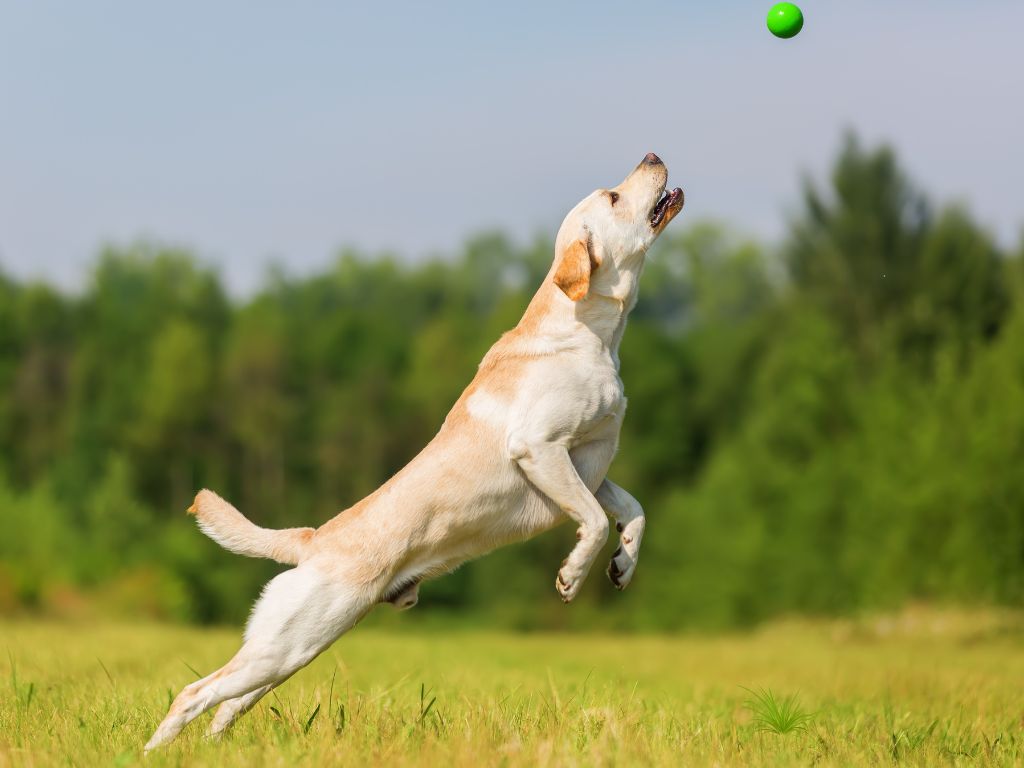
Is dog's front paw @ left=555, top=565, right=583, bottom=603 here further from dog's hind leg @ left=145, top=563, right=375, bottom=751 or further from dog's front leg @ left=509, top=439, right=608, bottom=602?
dog's hind leg @ left=145, top=563, right=375, bottom=751

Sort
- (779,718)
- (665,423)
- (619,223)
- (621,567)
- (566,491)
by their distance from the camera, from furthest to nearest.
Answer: (665,423), (619,223), (621,567), (779,718), (566,491)

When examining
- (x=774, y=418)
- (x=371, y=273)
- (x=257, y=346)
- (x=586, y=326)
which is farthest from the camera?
(x=371, y=273)

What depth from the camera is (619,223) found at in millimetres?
6496

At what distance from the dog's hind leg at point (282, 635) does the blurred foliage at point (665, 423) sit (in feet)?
60.1

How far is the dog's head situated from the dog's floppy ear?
12 millimetres

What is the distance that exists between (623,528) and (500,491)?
816mm

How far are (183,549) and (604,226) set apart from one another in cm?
3683

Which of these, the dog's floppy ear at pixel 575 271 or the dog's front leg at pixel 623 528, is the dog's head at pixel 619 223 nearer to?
the dog's floppy ear at pixel 575 271

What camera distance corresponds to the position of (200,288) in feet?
207

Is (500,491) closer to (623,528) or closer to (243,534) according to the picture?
(623,528)

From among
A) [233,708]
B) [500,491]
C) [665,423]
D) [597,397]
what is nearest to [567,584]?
[500,491]

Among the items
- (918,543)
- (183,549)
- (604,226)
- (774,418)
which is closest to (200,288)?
(183,549)

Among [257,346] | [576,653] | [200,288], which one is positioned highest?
[200,288]

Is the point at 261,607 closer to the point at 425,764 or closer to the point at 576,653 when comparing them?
the point at 425,764
